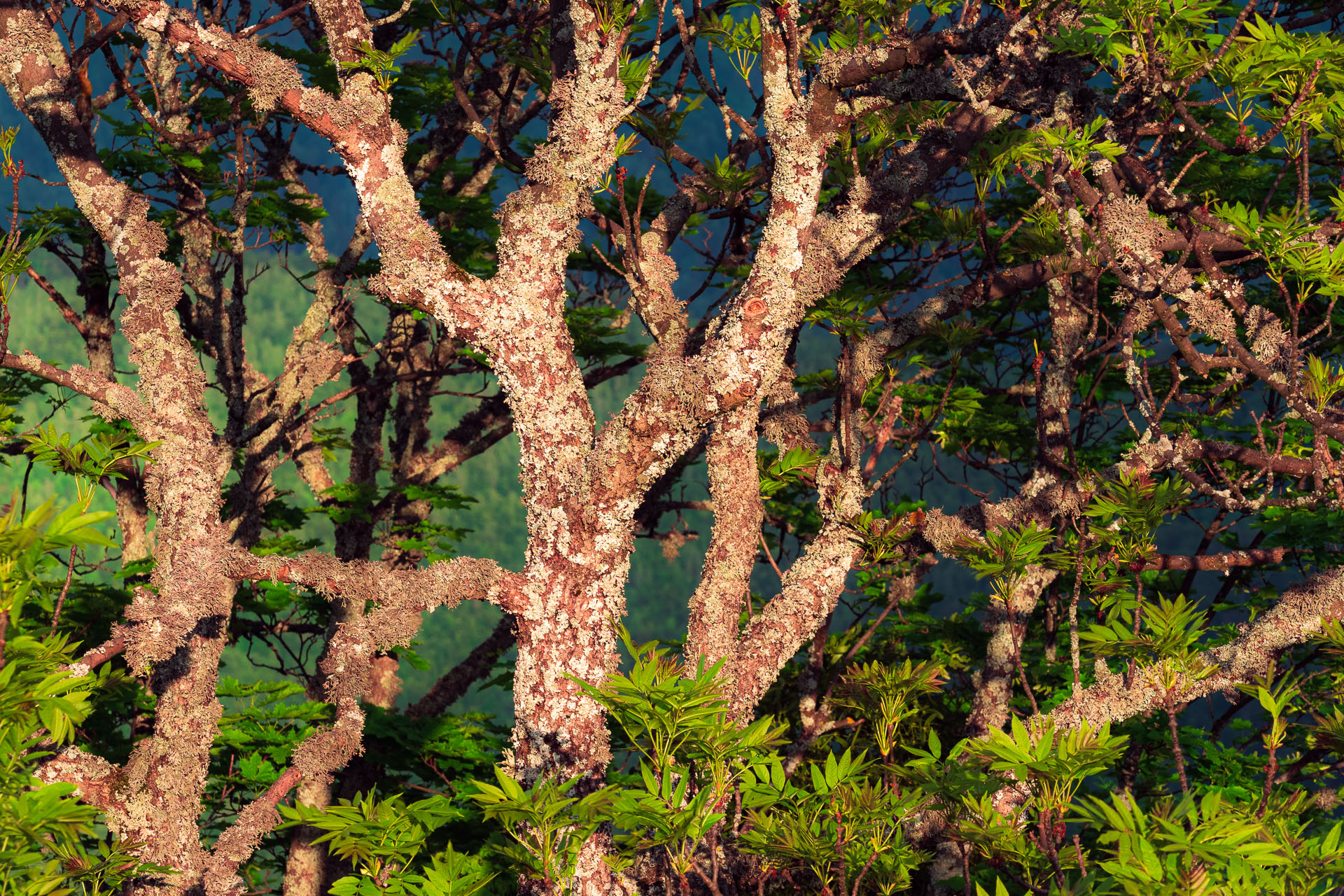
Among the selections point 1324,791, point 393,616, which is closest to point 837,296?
point 393,616

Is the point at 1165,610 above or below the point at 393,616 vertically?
below

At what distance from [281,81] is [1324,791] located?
15.7 ft

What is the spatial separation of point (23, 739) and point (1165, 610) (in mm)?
2871

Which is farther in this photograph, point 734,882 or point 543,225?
point 734,882

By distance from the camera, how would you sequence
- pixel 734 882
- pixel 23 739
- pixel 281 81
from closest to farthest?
1. pixel 23 739
2. pixel 281 81
3. pixel 734 882

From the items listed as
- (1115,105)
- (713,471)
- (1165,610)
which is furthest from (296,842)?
(1115,105)

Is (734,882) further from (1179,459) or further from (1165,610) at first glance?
(1179,459)

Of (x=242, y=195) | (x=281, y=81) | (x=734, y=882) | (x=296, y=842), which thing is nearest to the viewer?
(x=281, y=81)

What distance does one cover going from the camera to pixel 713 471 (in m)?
3.99

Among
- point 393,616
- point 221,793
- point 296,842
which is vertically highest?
point 393,616

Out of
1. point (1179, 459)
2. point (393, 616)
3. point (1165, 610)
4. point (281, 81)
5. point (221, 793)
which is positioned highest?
point (281, 81)

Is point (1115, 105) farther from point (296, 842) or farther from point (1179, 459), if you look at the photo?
point (296, 842)

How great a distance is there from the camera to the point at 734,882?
3.86 meters

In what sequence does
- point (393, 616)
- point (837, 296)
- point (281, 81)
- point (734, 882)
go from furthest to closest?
1. point (837, 296)
2. point (734, 882)
3. point (281, 81)
4. point (393, 616)
